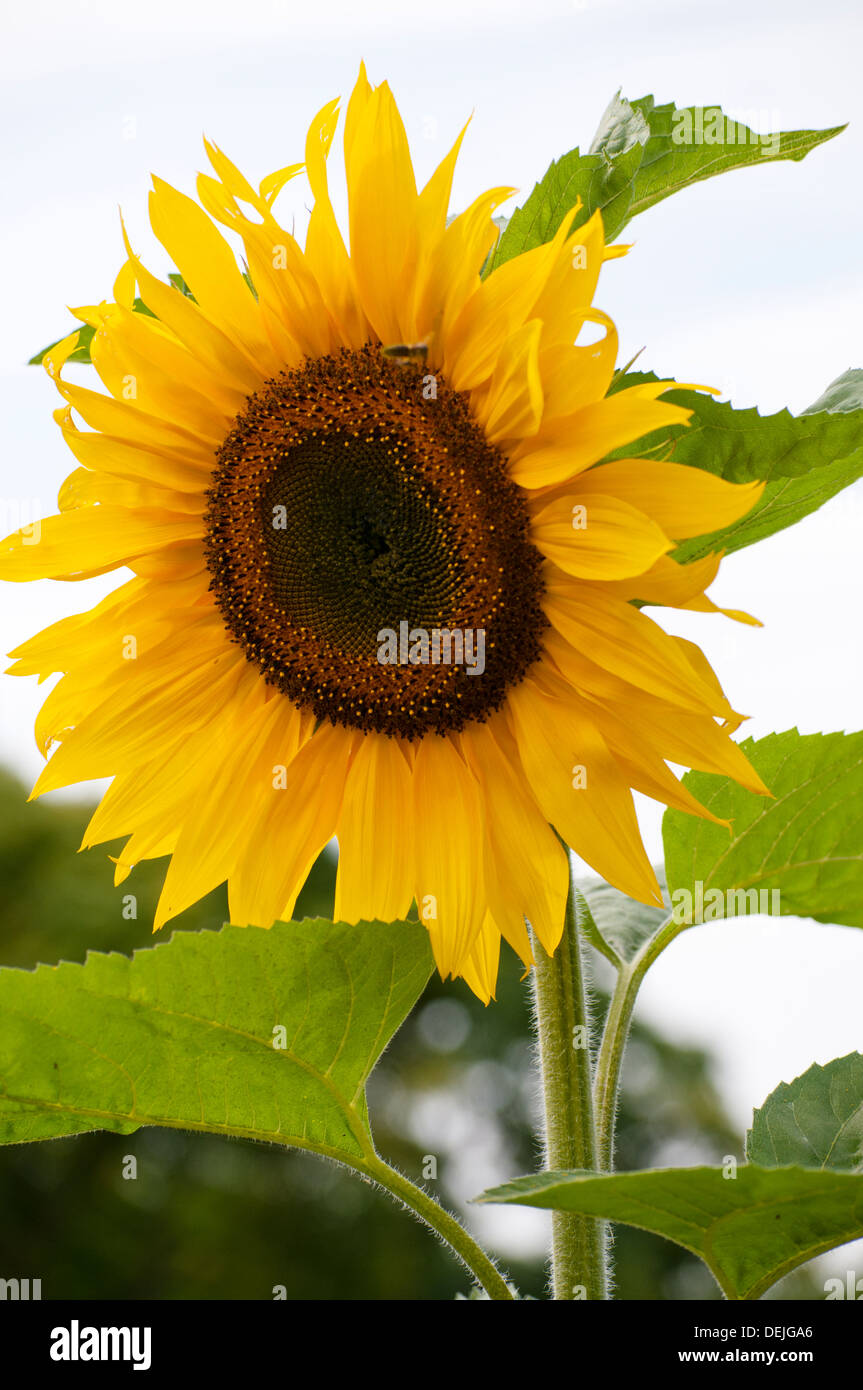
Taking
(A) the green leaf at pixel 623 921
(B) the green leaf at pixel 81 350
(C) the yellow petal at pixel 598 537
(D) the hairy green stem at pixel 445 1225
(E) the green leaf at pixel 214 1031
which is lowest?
(D) the hairy green stem at pixel 445 1225

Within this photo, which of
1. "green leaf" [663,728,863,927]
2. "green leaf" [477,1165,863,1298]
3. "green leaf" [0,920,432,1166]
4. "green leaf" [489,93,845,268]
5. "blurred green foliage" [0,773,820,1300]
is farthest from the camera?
"blurred green foliage" [0,773,820,1300]

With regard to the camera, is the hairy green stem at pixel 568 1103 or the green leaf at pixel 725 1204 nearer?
the green leaf at pixel 725 1204

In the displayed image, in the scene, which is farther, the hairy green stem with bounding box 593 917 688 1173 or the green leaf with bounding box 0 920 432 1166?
the hairy green stem with bounding box 593 917 688 1173

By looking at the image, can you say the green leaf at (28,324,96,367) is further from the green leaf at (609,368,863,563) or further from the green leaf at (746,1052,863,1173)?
the green leaf at (746,1052,863,1173)

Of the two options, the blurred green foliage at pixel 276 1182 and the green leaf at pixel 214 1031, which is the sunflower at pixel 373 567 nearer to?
the green leaf at pixel 214 1031

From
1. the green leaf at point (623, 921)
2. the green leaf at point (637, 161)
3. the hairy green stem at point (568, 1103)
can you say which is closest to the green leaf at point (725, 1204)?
the hairy green stem at point (568, 1103)

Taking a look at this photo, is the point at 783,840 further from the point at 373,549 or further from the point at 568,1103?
the point at 373,549

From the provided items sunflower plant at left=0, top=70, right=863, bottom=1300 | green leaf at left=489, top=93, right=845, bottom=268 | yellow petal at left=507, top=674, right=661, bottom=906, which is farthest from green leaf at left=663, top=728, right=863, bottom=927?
green leaf at left=489, top=93, right=845, bottom=268
